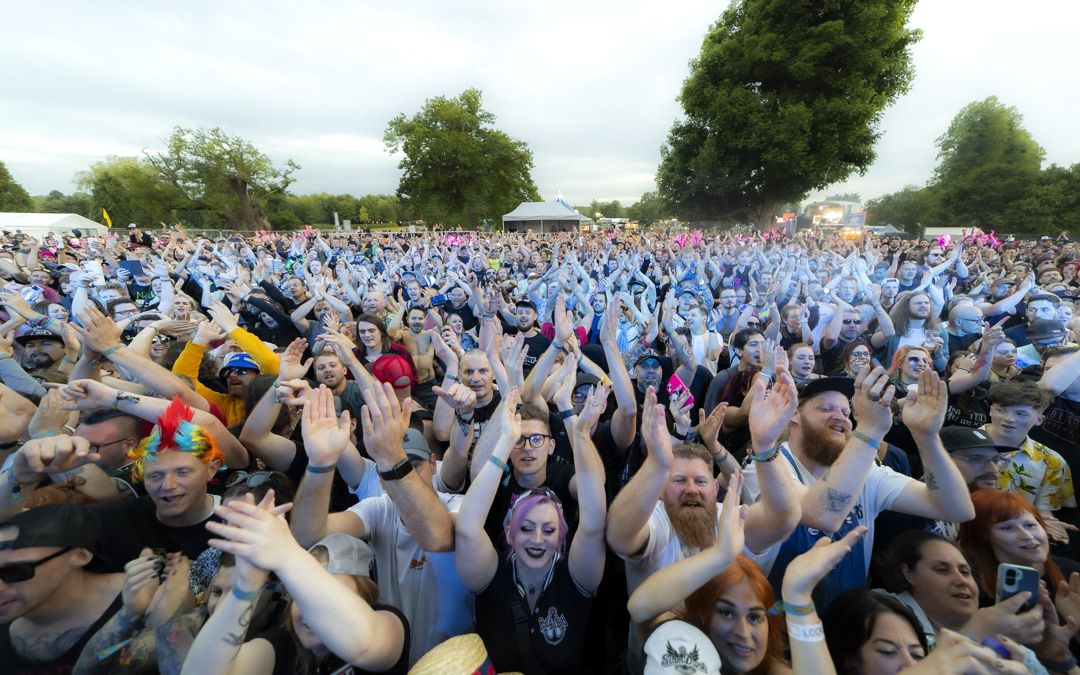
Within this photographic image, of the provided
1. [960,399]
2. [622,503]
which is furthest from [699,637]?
[960,399]

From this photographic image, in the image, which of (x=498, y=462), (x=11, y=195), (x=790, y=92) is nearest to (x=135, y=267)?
(x=498, y=462)

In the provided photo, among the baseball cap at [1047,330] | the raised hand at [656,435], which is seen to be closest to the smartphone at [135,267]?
the raised hand at [656,435]

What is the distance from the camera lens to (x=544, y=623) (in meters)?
1.91

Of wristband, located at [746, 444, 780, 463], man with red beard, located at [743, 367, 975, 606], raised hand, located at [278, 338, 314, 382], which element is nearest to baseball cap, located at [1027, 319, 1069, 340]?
man with red beard, located at [743, 367, 975, 606]

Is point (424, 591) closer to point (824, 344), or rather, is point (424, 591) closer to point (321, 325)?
point (321, 325)

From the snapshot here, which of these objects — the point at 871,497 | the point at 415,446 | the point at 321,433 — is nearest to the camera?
the point at 321,433

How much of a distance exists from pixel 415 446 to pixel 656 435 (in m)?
1.78

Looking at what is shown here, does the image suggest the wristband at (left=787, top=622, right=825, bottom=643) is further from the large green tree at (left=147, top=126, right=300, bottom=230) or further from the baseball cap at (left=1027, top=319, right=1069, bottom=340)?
the large green tree at (left=147, top=126, right=300, bottom=230)

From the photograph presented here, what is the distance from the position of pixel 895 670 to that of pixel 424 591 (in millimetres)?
2036

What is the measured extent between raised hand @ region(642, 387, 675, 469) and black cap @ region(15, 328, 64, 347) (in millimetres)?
5400

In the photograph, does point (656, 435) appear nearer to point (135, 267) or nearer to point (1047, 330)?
point (1047, 330)

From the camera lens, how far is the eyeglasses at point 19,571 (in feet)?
4.90

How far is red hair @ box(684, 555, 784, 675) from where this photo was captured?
5.58 ft

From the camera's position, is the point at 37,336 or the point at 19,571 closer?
the point at 19,571
